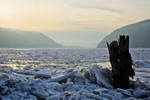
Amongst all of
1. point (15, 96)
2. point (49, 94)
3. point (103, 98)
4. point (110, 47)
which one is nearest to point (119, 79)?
point (110, 47)

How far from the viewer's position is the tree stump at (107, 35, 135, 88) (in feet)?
49.9

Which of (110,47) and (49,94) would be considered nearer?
(49,94)

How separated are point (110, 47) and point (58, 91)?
374cm

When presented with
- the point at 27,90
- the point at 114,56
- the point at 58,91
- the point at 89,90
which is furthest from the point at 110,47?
the point at 27,90

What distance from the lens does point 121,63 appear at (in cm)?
1535

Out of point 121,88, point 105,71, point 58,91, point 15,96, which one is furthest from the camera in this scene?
point 105,71

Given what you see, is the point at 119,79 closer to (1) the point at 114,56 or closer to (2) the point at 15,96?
(1) the point at 114,56

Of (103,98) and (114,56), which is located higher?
(114,56)

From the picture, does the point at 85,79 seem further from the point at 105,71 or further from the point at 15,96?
the point at 15,96

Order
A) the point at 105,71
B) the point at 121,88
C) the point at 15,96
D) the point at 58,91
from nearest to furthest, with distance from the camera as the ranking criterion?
the point at 15,96 < the point at 58,91 < the point at 121,88 < the point at 105,71

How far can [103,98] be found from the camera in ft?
41.6

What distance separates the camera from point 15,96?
12.4 meters

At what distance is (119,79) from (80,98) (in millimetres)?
3507

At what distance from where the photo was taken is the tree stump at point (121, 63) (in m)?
15.2
